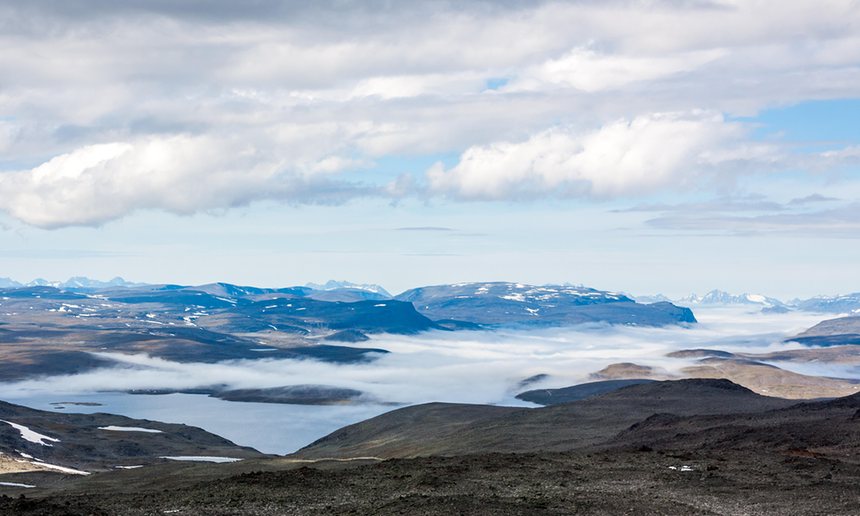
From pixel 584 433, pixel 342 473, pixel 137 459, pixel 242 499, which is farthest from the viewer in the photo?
pixel 137 459

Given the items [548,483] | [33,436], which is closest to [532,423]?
[548,483]

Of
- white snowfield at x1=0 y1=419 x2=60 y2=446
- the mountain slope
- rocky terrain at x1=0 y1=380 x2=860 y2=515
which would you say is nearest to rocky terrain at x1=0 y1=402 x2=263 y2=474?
white snowfield at x1=0 y1=419 x2=60 y2=446

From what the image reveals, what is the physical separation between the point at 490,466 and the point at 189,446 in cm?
14358

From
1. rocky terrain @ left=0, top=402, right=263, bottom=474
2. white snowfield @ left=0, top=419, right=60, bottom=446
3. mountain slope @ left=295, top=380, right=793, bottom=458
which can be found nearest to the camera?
mountain slope @ left=295, top=380, right=793, bottom=458

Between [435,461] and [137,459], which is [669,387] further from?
[435,461]

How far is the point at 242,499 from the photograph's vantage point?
4984cm

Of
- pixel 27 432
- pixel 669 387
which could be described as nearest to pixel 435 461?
pixel 669 387

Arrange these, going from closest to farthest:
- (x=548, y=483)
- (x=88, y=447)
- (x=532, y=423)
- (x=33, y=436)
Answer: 1. (x=548, y=483)
2. (x=532, y=423)
3. (x=33, y=436)
4. (x=88, y=447)

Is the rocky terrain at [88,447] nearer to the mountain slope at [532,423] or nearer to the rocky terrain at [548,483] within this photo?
the mountain slope at [532,423]

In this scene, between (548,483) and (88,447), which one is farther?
(88,447)

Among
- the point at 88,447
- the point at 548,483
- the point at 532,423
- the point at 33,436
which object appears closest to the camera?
the point at 548,483

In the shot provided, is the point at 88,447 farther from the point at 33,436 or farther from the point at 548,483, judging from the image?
the point at 548,483

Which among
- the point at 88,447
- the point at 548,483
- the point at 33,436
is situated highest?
the point at 548,483

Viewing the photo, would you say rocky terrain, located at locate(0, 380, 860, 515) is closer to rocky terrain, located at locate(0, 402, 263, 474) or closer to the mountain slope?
the mountain slope
